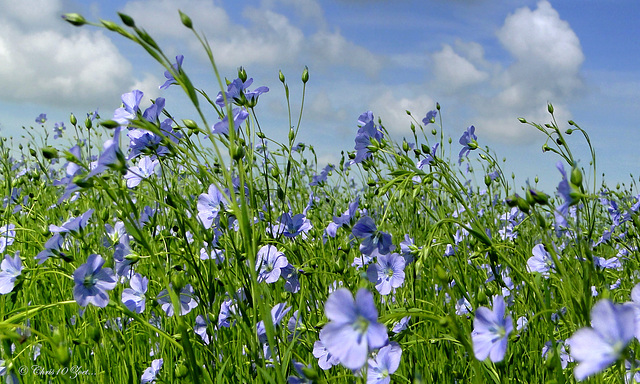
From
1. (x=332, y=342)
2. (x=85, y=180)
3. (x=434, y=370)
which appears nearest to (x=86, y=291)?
(x=85, y=180)

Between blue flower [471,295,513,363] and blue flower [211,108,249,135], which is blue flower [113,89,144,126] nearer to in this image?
blue flower [211,108,249,135]

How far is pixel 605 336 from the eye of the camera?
0.72 m

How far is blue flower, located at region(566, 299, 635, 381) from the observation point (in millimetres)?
700

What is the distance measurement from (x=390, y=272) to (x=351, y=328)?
3.61 feet

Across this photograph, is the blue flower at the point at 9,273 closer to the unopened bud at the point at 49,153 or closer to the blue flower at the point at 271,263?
the unopened bud at the point at 49,153

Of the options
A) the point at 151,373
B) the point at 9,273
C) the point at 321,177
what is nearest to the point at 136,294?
the point at 151,373

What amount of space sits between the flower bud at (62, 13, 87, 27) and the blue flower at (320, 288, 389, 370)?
78 cm

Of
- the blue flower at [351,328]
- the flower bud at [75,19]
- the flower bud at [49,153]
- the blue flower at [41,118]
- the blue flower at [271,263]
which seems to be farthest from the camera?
the blue flower at [41,118]

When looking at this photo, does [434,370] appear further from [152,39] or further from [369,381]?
[152,39]

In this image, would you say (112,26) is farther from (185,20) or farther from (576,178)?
(576,178)

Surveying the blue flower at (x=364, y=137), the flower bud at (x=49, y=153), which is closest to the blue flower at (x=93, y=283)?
the flower bud at (x=49, y=153)

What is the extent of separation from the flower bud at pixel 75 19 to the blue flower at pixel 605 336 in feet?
3.49

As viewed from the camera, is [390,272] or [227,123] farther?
[390,272]

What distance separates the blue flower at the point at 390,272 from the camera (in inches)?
74.5
